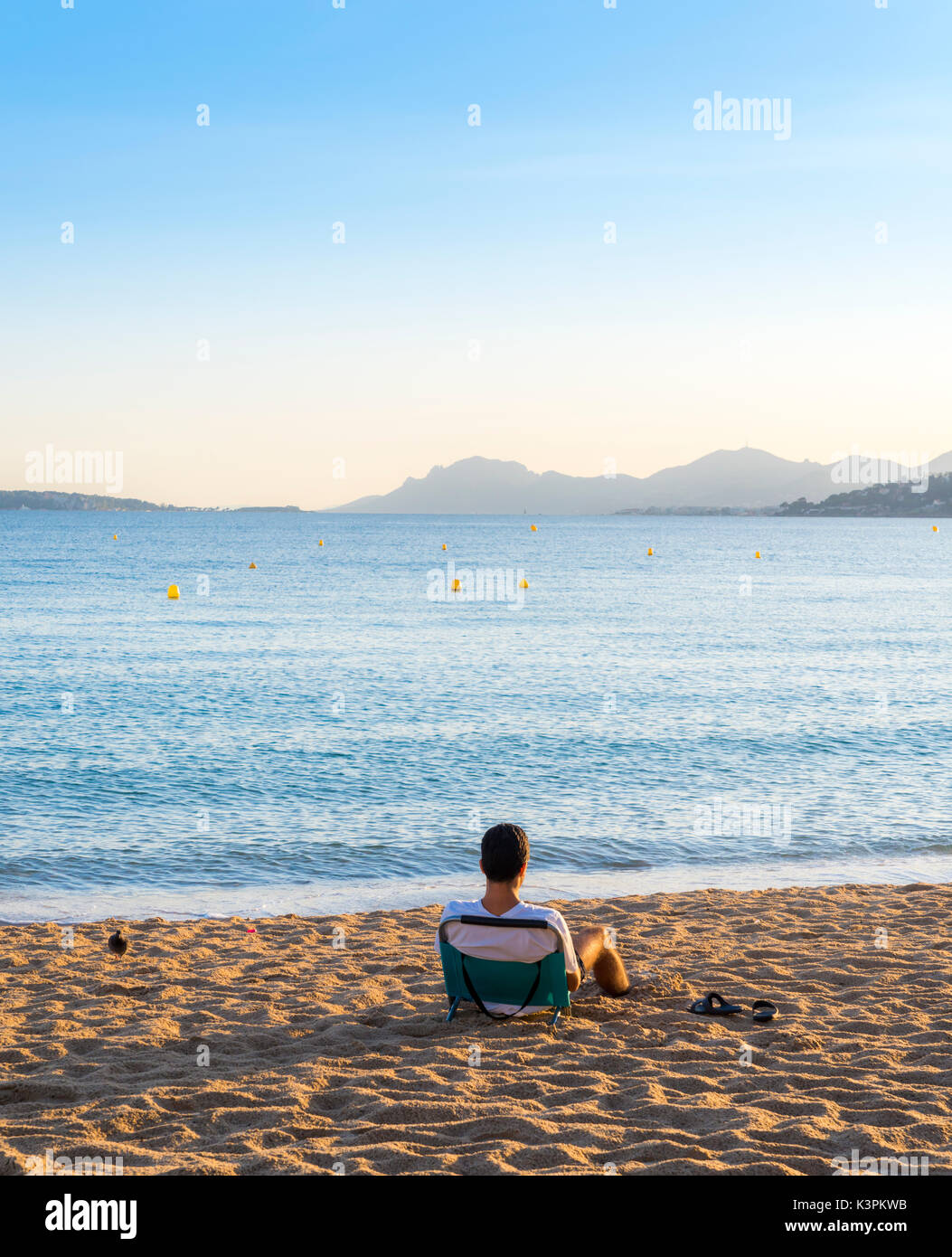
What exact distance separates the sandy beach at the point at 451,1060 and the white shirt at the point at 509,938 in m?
0.50

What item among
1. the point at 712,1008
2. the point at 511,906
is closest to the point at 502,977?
the point at 511,906

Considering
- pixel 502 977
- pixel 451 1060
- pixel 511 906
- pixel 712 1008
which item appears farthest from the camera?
pixel 712 1008

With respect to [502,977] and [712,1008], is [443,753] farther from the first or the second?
[502,977]

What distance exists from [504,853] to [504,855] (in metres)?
0.01

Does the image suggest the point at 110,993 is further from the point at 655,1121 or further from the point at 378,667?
the point at 378,667

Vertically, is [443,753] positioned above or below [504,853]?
below

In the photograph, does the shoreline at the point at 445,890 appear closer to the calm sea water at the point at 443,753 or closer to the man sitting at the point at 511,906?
the calm sea water at the point at 443,753

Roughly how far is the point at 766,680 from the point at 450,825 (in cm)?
1567

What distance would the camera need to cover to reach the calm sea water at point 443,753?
41.0 ft

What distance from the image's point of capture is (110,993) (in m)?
7.22

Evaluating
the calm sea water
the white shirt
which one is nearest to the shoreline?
the calm sea water

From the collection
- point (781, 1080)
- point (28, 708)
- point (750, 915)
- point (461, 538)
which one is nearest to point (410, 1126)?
point (781, 1080)

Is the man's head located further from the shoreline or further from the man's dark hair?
the shoreline

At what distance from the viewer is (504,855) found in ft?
19.2
